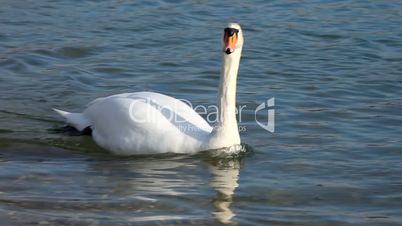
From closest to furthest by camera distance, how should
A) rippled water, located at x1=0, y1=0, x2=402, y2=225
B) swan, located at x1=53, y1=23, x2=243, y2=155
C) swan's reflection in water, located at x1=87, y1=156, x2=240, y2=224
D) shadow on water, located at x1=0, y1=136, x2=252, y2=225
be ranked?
shadow on water, located at x1=0, y1=136, x2=252, y2=225 < swan's reflection in water, located at x1=87, y1=156, x2=240, y2=224 < rippled water, located at x1=0, y1=0, x2=402, y2=225 < swan, located at x1=53, y1=23, x2=243, y2=155

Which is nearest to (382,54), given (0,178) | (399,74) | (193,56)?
(399,74)

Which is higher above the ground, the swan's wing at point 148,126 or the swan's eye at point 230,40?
the swan's eye at point 230,40

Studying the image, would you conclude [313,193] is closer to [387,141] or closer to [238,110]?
[387,141]

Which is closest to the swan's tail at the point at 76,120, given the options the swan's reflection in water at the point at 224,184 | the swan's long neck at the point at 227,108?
the swan's long neck at the point at 227,108

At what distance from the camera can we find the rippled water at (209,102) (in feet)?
25.1

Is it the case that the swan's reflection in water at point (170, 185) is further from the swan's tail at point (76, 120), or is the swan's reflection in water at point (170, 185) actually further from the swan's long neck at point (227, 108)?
the swan's tail at point (76, 120)

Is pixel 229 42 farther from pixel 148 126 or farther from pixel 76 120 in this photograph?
pixel 76 120

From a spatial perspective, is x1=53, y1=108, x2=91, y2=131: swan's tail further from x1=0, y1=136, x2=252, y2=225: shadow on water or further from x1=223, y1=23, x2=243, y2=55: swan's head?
x1=223, y1=23, x2=243, y2=55: swan's head

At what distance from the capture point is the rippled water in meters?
7.66

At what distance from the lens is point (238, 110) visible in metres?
11.0

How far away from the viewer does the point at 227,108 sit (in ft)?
30.6

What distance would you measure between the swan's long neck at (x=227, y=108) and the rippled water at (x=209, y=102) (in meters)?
0.18

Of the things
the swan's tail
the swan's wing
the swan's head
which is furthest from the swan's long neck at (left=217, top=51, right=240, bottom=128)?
the swan's tail

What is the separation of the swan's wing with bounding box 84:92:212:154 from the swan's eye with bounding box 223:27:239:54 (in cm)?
85
